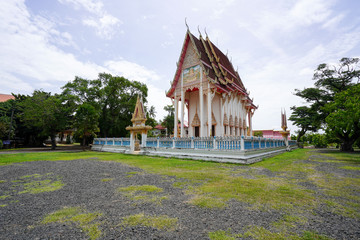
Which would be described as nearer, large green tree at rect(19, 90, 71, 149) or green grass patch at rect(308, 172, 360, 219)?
green grass patch at rect(308, 172, 360, 219)

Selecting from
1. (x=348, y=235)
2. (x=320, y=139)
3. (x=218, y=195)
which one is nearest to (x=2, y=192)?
(x=218, y=195)

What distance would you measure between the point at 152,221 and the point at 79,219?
102 centimetres

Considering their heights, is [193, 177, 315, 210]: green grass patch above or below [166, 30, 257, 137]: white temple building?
below

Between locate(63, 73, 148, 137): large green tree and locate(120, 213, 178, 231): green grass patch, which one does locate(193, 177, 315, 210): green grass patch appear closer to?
locate(120, 213, 178, 231): green grass patch

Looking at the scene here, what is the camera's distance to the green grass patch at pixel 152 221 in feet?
7.20

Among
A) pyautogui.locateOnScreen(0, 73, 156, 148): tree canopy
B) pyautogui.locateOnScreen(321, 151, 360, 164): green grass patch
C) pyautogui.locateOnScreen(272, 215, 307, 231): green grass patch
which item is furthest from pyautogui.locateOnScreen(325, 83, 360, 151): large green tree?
pyautogui.locateOnScreen(0, 73, 156, 148): tree canopy

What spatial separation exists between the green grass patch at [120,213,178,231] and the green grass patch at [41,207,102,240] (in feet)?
1.14

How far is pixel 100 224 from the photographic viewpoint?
2256mm

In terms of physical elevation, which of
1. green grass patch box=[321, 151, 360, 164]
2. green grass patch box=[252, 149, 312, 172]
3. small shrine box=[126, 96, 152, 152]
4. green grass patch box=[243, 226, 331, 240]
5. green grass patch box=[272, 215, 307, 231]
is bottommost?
green grass patch box=[321, 151, 360, 164]

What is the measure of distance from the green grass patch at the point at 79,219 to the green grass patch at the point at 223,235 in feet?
4.27

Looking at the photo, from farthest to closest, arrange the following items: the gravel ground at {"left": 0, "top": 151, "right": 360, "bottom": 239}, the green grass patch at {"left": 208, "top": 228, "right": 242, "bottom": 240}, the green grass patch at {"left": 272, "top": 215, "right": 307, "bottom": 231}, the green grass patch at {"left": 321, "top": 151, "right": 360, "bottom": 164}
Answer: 1. the green grass patch at {"left": 321, "top": 151, "right": 360, "bottom": 164}
2. the green grass patch at {"left": 272, "top": 215, "right": 307, "bottom": 231}
3. the gravel ground at {"left": 0, "top": 151, "right": 360, "bottom": 239}
4. the green grass patch at {"left": 208, "top": 228, "right": 242, "bottom": 240}

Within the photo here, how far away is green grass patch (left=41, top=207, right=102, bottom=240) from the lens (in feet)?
6.83

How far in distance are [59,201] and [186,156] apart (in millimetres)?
7818

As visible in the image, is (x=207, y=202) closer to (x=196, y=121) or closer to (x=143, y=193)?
(x=143, y=193)
